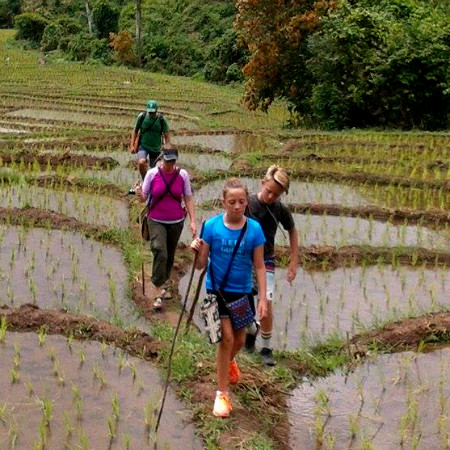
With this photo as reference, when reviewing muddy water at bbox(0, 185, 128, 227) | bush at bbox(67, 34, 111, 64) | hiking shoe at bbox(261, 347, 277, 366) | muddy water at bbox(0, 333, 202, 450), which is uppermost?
bush at bbox(67, 34, 111, 64)

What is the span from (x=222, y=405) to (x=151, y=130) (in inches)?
196

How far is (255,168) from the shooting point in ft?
35.9

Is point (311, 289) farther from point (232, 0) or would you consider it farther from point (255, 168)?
point (232, 0)

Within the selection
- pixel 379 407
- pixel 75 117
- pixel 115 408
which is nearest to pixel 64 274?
pixel 115 408

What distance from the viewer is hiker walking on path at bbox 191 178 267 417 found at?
4.16 meters

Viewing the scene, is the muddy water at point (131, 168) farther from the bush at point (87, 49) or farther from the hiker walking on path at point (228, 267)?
the bush at point (87, 49)

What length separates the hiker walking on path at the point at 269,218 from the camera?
4609mm

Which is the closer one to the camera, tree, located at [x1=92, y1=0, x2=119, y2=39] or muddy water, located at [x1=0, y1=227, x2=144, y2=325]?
muddy water, located at [x1=0, y1=227, x2=144, y2=325]

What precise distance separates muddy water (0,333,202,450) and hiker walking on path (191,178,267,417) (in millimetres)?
358

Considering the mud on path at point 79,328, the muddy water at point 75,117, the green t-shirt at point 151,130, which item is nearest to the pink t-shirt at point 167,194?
the mud on path at point 79,328

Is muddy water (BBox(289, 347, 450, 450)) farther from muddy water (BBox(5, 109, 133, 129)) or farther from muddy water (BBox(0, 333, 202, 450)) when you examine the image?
muddy water (BBox(5, 109, 133, 129))

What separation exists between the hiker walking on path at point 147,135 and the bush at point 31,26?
122 ft

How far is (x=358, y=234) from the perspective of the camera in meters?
8.02

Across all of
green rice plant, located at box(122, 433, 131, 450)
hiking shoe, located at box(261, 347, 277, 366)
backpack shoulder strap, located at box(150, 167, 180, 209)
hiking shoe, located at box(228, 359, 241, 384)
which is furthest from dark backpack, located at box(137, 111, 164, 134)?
green rice plant, located at box(122, 433, 131, 450)
